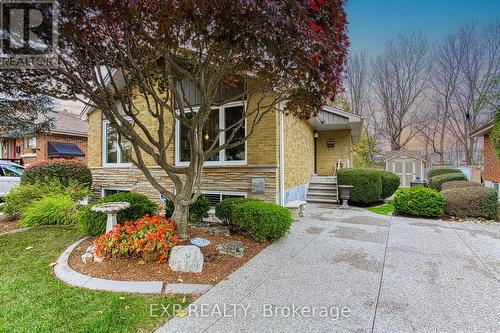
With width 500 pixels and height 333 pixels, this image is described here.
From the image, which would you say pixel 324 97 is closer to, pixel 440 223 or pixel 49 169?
pixel 440 223

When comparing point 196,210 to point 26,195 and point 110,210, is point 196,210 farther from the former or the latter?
point 26,195

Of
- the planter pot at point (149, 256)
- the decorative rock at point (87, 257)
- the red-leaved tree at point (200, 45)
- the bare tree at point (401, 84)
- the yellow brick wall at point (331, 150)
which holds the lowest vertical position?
the decorative rock at point (87, 257)

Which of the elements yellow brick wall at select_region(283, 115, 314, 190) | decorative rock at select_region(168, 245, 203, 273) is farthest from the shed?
decorative rock at select_region(168, 245, 203, 273)

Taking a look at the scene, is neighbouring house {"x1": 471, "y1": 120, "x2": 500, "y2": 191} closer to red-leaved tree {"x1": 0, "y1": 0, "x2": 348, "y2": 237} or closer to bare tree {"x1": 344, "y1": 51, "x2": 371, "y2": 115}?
bare tree {"x1": 344, "y1": 51, "x2": 371, "y2": 115}

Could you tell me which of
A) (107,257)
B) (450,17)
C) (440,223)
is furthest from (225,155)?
(450,17)

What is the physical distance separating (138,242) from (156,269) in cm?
49

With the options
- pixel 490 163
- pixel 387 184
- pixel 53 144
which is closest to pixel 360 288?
pixel 387 184

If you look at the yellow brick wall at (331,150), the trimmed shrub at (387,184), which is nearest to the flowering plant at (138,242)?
the trimmed shrub at (387,184)

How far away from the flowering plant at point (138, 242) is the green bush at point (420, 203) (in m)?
6.93

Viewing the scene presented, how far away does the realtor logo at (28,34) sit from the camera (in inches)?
146

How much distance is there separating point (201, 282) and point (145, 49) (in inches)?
170

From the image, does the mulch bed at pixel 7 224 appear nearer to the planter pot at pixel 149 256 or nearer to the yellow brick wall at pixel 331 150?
the planter pot at pixel 149 256

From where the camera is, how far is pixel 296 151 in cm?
926

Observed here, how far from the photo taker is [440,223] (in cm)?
688
